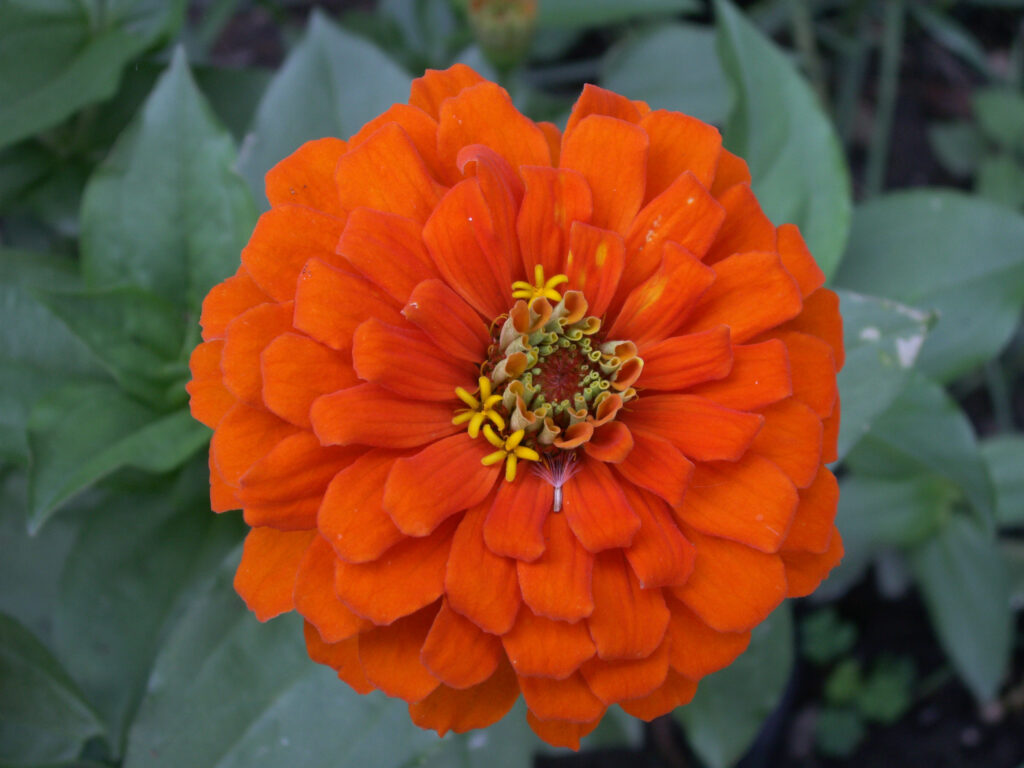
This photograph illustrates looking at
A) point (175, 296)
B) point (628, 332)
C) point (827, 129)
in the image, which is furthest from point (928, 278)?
point (175, 296)

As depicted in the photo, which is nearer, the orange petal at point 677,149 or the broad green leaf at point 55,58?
the orange petal at point 677,149

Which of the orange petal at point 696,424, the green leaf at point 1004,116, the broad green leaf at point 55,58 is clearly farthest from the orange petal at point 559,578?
the green leaf at point 1004,116

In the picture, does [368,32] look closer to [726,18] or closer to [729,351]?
[726,18]

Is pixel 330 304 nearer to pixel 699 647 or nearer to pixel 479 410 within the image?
pixel 479 410

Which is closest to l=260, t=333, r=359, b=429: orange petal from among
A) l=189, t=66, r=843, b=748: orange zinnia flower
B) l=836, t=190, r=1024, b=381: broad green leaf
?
l=189, t=66, r=843, b=748: orange zinnia flower

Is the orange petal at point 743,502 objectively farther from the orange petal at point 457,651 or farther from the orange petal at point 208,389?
the orange petal at point 208,389

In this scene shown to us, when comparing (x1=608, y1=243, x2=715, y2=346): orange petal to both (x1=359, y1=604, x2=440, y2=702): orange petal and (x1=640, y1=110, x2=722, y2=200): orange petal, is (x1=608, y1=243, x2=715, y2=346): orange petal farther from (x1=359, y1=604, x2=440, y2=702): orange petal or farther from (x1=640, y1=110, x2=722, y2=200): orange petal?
(x1=359, y1=604, x2=440, y2=702): orange petal
